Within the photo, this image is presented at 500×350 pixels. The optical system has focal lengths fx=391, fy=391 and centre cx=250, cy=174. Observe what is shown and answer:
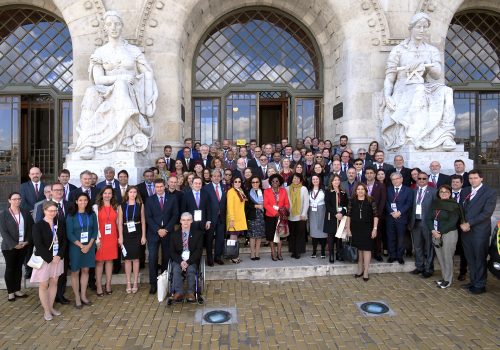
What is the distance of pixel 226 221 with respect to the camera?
7.11m

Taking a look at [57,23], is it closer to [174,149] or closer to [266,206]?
[174,149]

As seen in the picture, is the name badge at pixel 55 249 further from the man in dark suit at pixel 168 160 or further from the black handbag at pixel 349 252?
the black handbag at pixel 349 252

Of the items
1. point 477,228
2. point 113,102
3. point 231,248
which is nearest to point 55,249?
point 231,248

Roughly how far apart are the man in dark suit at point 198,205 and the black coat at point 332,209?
6.95ft

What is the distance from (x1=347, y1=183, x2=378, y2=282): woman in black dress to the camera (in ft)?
21.7

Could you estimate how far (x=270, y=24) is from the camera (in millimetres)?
12164

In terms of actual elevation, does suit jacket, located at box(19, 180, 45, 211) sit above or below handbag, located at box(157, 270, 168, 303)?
above

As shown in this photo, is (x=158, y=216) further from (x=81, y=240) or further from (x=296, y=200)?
(x=296, y=200)

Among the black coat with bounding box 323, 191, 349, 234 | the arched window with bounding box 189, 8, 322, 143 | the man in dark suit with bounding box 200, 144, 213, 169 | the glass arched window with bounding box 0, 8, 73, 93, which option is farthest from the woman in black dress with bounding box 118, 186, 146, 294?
the glass arched window with bounding box 0, 8, 73, 93

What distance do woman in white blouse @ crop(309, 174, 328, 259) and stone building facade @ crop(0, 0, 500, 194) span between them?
3604 mm

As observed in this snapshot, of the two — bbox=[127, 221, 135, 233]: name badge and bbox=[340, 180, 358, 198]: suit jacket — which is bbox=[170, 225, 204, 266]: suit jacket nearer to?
bbox=[127, 221, 135, 233]: name badge

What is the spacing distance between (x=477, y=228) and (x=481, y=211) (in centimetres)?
28

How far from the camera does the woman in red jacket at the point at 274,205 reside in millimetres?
7117

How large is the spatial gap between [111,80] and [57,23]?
17.4 ft
